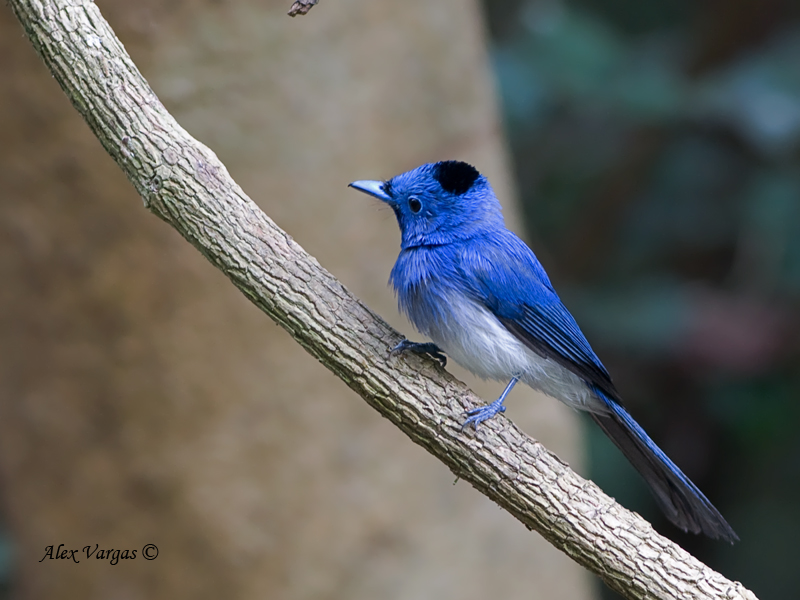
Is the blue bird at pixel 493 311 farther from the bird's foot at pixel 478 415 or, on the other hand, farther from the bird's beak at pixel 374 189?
the bird's foot at pixel 478 415

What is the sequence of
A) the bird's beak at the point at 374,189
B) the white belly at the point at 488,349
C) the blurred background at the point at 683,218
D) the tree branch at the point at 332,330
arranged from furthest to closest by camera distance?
1. the blurred background at the point at 683,218
2. the bird's beak at the point at 374,189
3. the white belly at the point at 488,349
4. the tree branch at the point at 332,330

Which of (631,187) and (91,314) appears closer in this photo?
(91,314)

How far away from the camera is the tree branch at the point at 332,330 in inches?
96.7

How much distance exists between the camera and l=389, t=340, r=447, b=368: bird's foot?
8.27ft

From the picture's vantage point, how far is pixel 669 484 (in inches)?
114

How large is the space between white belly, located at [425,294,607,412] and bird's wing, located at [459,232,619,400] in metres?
0.04

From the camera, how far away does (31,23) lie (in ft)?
8.09

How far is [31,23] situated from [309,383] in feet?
7.49

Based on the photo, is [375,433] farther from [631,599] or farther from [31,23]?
[31,23]

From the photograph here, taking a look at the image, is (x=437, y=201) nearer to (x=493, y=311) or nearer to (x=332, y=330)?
(x=493, y=311)

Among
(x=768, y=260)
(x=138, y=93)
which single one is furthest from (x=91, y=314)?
(x=768, y=260)

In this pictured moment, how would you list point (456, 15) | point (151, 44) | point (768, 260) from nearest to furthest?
1. point (151, 44)
2. point (456, 15)
3. point (768, 260)

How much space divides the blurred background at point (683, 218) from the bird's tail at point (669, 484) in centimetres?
218

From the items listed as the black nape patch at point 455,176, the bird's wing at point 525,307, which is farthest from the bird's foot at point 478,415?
the black nape patch at point 455,176
